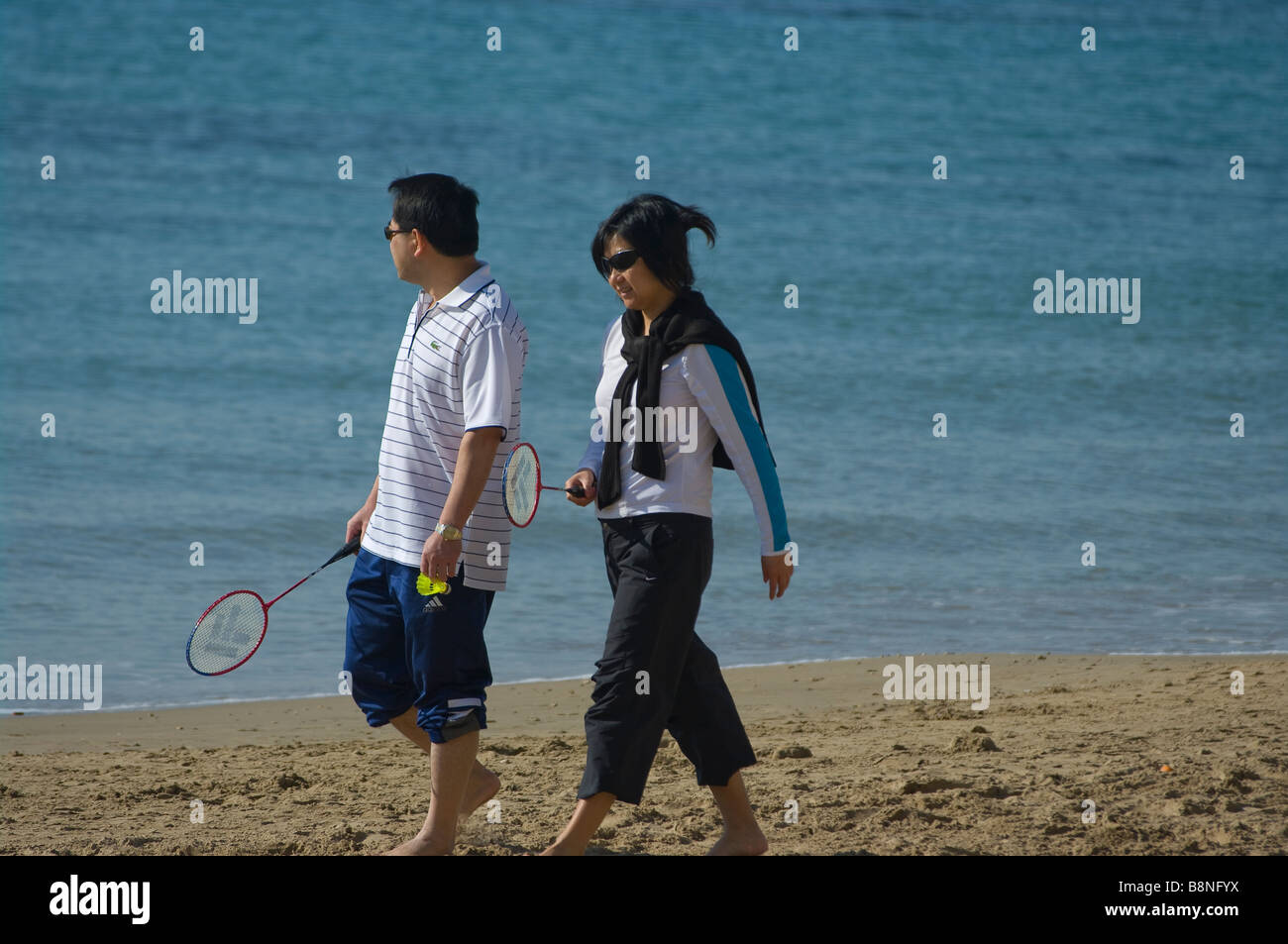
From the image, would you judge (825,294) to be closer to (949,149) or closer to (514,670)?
(949,149)

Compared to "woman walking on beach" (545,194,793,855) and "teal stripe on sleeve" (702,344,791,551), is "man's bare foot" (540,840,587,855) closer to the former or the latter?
"woman walking on beach" (545,194,793,855)

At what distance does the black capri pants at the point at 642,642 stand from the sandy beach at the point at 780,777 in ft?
2.04

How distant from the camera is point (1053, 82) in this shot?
93.0 feet

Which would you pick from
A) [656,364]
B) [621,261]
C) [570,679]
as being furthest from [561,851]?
[570,679]

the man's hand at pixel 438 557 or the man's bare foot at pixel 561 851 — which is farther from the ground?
the man's hand at pixel 438 557

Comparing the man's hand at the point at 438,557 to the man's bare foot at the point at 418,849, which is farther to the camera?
the man's bare foot at the point at 418,849

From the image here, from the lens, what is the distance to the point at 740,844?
3.92 metres

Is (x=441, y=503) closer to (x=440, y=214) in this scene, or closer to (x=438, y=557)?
(x=438, y=557)

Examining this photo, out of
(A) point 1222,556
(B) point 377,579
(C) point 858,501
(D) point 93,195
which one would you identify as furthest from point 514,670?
(D) point 93,195

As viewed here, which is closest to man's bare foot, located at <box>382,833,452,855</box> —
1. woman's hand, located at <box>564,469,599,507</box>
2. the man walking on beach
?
the man walking on beach

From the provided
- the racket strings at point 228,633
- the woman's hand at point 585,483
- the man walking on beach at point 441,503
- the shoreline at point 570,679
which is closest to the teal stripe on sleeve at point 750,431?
the woman's hand at point 585,483

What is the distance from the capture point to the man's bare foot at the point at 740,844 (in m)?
3.90

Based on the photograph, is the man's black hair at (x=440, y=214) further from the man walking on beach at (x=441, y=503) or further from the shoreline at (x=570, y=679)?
the shoreline at (x=570, y=679)
